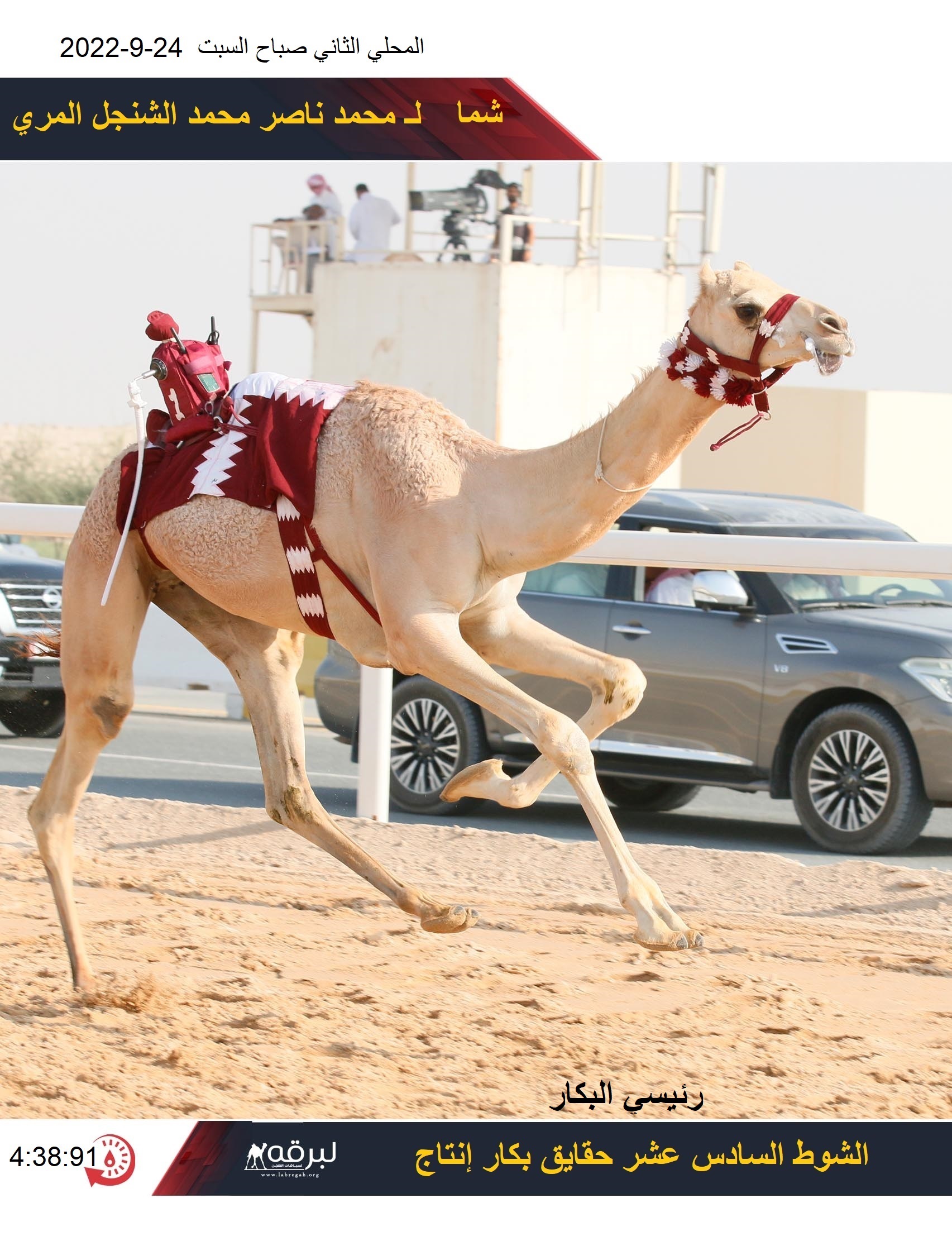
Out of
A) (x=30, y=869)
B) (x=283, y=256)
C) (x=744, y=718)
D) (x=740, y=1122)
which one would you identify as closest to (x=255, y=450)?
(x=740, y=1122)

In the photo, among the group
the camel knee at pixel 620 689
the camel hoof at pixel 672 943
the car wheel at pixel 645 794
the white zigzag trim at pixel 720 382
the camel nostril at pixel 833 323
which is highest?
the camel nostril at pixel 833 323

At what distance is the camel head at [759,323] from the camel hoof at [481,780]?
1.43 metres

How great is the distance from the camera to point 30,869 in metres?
8.02

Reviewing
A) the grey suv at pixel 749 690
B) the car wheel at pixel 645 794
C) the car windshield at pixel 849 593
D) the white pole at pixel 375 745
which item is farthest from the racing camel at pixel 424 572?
the car wheel at pixel 645 794

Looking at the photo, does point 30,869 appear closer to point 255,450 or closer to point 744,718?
point 255,450

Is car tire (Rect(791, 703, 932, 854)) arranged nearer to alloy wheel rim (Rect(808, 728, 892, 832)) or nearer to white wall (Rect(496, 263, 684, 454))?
alloy wheel rim (Rect(808, 728, 892, 832))

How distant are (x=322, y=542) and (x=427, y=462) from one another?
42 cm

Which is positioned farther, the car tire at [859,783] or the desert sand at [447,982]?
the car tire at [859,783]

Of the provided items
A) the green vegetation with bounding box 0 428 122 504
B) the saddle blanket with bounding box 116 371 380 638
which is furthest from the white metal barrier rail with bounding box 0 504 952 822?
the green vegetation with bounding box 0 428 122 504

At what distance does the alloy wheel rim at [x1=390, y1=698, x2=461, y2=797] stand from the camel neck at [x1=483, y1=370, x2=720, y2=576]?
5328 mm

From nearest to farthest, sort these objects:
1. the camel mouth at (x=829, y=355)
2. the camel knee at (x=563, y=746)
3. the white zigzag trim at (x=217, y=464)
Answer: the camel mouth at (x=829, y=355), the camel knee at (x=563, y=746), the white zigzag trim at (x=217, y=464)

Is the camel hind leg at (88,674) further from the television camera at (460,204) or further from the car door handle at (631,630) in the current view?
the television camera at (460,204)

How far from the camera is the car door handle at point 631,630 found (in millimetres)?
10188

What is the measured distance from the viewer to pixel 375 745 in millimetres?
8258
